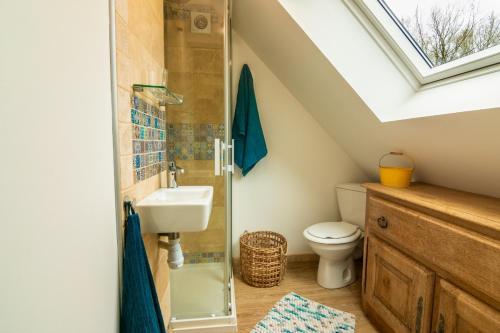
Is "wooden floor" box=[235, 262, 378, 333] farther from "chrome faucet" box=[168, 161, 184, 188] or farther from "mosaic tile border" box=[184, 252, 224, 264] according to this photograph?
"chrome faucet" box=[168, 161, 184, 188]

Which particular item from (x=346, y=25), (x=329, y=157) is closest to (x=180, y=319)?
(x=329, y=157)

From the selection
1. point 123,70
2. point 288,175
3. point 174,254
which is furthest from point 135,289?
point 288,175

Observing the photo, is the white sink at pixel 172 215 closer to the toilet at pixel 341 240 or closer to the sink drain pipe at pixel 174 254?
the sink drain pipe at pixel 174 254

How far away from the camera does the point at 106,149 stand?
764mm

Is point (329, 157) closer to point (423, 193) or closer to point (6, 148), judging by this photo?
point (423, 193)

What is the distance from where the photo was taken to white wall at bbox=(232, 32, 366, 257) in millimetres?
2225

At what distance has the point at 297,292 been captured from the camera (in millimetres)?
1922

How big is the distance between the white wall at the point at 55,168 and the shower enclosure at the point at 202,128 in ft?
2.90

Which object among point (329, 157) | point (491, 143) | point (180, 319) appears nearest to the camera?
point (491, 143)

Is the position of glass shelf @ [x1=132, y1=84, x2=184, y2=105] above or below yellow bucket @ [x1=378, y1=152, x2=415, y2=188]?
above

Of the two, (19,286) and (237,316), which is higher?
(19,286)

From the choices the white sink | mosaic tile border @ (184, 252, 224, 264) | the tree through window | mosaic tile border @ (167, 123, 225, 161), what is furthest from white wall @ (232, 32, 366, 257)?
the white sink

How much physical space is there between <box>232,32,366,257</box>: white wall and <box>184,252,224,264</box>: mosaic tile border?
1.55 feet

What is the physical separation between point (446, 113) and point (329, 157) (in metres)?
1.30
